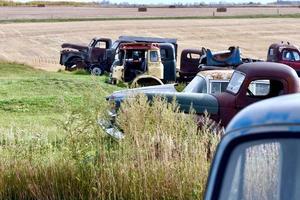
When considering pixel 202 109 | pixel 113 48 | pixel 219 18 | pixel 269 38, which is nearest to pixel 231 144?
pixel 202 109

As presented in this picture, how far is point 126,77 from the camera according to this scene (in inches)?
882

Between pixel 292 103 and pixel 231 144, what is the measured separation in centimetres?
25

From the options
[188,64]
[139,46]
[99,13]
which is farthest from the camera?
[99,13]

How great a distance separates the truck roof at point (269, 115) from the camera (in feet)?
6.69

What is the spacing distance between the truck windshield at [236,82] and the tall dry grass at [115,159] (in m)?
2.68

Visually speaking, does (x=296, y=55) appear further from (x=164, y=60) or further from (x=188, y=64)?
(x=164, y=60)

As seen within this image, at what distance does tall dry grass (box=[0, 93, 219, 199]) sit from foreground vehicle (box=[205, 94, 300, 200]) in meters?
3.57

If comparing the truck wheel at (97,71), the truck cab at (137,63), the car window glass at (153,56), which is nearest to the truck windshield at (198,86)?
the truck cab at (137,63)

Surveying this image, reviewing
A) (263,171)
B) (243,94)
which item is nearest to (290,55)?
(243,94)

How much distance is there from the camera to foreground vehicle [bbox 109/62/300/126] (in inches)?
357

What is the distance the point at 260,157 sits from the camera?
213cm

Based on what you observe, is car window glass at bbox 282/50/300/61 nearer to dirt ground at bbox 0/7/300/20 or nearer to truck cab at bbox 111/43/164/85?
truck cab at bbox 111/43/164/85

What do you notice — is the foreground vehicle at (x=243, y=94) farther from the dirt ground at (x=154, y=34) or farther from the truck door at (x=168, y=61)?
the dirt ground at (x=154, y=34)

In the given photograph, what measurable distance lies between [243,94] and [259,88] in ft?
0.83
